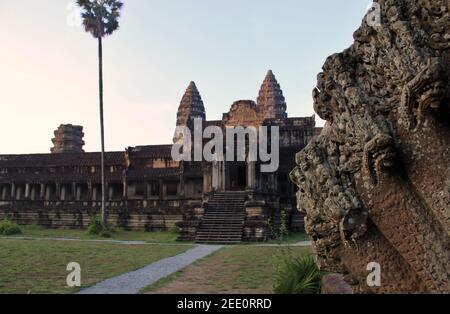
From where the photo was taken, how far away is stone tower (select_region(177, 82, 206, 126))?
4559cm

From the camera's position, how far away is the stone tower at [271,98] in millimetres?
48031

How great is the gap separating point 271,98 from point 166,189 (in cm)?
2100

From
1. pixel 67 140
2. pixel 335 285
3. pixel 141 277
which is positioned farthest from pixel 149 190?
pixel 335 285

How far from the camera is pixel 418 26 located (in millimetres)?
4621

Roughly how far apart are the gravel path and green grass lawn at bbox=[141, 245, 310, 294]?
0.90ft

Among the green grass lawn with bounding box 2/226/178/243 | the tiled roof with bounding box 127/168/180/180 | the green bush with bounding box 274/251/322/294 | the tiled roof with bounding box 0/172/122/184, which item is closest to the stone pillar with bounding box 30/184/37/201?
the tiled roof with bounding box 0/172/122/184

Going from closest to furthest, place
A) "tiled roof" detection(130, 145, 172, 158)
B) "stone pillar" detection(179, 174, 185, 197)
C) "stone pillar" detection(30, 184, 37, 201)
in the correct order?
1. "stone pillar" detection(179, 174, 185, 197)
2. "tiled roof" detection(130, 145, 172, 158)
3. "stone pillar" detection(30, 184, 37, 201)

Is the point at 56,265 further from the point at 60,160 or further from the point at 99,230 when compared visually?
the point at 60,160

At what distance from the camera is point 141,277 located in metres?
10.0

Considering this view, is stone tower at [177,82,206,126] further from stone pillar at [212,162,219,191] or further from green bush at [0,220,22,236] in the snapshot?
green bush at [0,220,22,236]

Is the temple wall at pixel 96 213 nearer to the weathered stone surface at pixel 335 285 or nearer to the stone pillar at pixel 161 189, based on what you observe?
the stone pillar at pixel 161 189

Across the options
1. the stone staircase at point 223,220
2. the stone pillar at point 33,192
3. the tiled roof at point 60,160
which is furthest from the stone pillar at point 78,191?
the stone staircase at point 223,220

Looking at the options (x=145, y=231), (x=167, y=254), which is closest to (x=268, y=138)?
(x=145, y=231)
